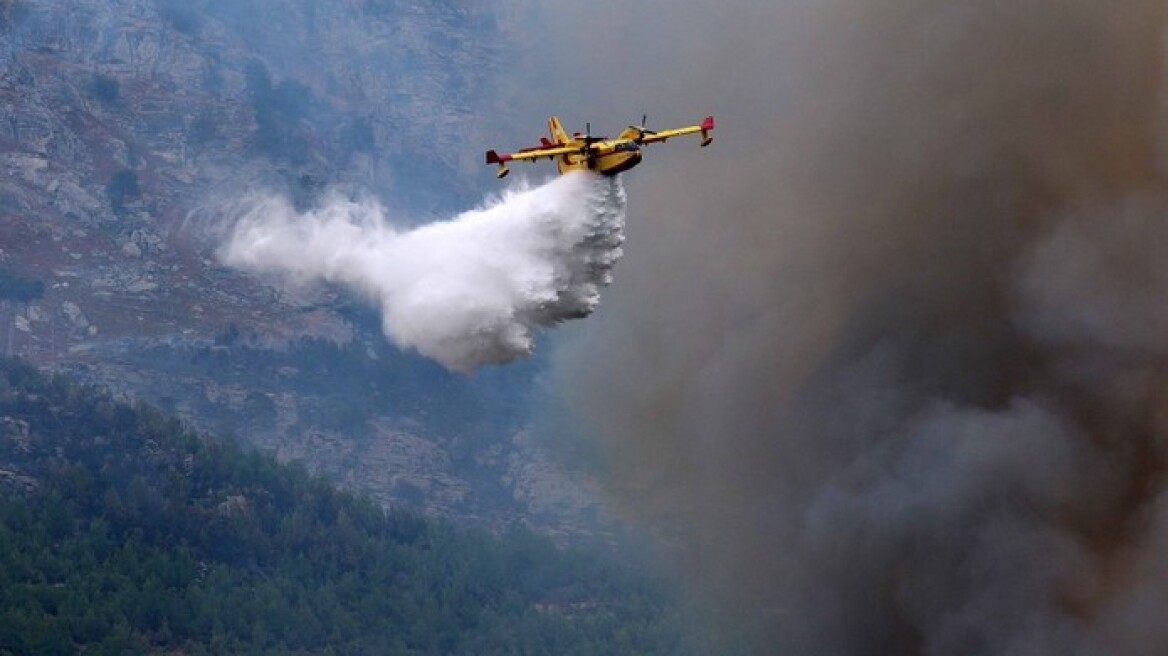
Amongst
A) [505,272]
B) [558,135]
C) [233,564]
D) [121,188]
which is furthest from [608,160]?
[121,188]

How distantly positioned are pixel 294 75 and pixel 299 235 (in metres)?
110

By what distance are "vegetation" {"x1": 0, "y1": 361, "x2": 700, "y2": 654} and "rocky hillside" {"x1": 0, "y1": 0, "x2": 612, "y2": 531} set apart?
10.3m

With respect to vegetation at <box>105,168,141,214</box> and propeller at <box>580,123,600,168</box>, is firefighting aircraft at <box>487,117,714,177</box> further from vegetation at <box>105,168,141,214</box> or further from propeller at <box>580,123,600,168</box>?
vegetation at <box>105,168,141,214</box>

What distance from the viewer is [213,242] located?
15675cm

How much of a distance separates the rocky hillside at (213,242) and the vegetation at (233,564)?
406 inches

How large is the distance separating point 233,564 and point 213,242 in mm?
34061

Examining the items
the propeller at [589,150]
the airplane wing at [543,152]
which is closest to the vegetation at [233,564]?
the airplane wing at [543,152]

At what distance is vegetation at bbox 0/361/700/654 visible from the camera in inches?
4520

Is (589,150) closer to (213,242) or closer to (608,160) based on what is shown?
(608,160)

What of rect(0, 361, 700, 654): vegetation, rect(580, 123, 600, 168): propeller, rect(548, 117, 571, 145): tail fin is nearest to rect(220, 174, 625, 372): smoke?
rect(580, 123, 600, 168): propeller

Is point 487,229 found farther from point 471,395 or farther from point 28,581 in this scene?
point 471,395

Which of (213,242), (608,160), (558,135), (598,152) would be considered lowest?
(608,160)

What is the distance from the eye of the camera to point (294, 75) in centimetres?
18100

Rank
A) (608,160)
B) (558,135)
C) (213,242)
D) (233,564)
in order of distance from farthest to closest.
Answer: (213,242), (233,564), (558,135), (608,160)
